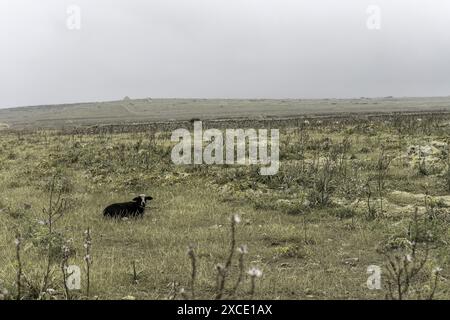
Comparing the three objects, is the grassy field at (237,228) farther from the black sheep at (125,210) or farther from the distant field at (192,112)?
the distant field at (192,112)

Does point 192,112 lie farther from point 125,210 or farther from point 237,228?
point 237,228

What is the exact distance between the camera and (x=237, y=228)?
780 cm

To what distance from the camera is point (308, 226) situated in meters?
7.88

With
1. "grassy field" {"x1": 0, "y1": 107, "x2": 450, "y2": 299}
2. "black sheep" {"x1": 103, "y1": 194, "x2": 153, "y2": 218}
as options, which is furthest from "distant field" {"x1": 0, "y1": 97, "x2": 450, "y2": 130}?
"black sheep" {"x1": 103, "y1": 194, "x2": 153, "y2": 218}

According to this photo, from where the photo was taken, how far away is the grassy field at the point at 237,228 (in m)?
5.11

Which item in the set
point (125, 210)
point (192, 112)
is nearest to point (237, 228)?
point (125, 210)

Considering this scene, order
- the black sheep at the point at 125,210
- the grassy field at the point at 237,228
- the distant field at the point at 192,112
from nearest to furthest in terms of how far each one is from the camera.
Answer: the grassy field at the point at 237,228
the black sheep at the point at 125,210
the distant field at the point at 192,112

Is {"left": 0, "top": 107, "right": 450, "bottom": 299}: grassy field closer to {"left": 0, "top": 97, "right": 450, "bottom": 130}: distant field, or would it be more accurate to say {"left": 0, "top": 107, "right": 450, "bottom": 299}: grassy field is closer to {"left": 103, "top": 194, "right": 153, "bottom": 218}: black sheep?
{"left": 103, "top": 194, "right": 153, "bottom": 218}: black sheep

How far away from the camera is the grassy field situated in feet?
16.8

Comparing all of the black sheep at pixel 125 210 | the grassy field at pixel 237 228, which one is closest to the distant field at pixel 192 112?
the grassy field at pixel 237 228
